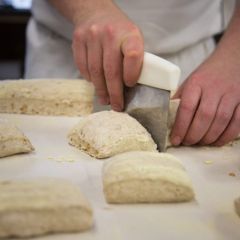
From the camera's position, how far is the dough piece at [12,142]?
1160mm

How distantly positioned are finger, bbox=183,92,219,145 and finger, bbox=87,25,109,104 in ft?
0.88

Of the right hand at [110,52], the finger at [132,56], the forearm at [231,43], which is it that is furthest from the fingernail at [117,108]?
the forearm at [231,43]

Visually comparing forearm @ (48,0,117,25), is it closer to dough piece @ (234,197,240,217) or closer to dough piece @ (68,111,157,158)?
dough piece @ (68,111,157,158)

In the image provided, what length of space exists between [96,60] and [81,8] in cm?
26

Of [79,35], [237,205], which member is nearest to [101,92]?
[79,35]

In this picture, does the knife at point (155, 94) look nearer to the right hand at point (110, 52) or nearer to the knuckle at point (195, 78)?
the right hand at point (110, 52)

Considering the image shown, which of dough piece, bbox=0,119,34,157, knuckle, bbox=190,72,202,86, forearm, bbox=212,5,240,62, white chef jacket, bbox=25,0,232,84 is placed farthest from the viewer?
white chef jacket, bbox=25,0,232,84

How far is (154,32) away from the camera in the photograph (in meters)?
1.72

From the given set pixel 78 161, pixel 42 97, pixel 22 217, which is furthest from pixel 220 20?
pixel 22 217

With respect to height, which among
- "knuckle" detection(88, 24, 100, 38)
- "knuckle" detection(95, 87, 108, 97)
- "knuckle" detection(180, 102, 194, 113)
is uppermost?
"knuckle" detection(88, 24, 100, 38)

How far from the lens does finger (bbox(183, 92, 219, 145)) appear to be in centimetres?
131

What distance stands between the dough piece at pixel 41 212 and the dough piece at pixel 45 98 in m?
0.65

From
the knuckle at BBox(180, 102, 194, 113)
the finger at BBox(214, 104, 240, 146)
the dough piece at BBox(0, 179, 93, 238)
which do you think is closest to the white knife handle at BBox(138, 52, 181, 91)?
the knuckle at BBox(180, 102, 194, 113)

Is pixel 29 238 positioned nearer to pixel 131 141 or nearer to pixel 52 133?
pixel 131 141
